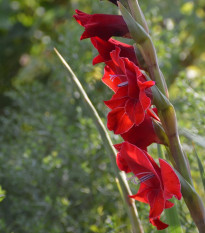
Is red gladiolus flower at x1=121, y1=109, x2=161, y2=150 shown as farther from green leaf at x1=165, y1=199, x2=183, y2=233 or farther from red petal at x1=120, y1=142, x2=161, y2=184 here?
green leaf at x1=165, y1=199, x2=183, y2=233

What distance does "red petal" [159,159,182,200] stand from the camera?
1.85 ft

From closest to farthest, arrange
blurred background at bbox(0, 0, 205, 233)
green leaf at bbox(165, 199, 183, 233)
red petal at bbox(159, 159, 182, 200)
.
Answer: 1. red petal at bbox(159, 159, 182, 200)
2. green leaf at bbox(165, 199, 183, 233)
3. blurred background at bbox(0, 0, 205, 233)

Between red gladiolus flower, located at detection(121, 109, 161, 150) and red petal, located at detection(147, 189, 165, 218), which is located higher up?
red gladiolus flower, located at detection(121, 109, 161, 150)

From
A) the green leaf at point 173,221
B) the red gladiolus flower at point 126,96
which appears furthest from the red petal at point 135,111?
the green leaf at point 173,221

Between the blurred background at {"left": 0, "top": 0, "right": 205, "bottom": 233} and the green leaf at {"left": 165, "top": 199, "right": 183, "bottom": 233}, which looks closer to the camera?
the green leaf at {"left": 165, "top": 199, "right": 183, "bottom": 233}

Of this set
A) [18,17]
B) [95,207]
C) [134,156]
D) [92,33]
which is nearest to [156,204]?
[134,156]

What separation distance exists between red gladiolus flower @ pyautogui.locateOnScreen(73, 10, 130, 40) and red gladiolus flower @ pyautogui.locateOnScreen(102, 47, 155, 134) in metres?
0.04

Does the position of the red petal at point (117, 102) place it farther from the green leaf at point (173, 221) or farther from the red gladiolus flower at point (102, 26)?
the green leaf at point (173, 221)

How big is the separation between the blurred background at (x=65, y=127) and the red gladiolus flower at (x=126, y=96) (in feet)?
0.49

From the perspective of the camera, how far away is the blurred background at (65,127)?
1.18 meters

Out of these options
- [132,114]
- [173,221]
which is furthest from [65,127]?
[132,114]

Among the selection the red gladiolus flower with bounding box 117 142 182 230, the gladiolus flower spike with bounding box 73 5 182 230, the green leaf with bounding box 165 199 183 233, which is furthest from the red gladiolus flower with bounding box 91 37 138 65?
the green leaf with bounding box 165 199 183 233

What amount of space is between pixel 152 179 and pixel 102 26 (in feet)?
0.78

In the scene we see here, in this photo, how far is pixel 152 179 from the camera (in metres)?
0.62
